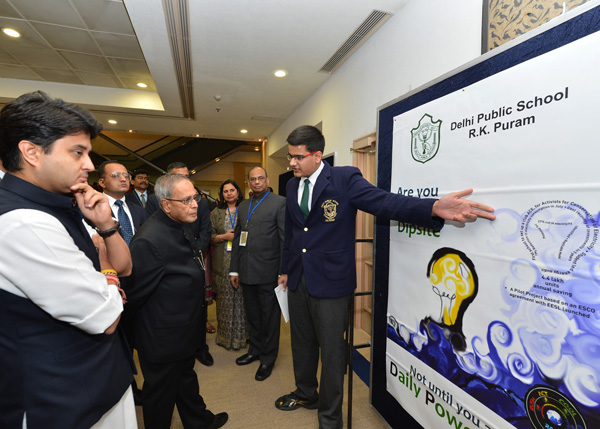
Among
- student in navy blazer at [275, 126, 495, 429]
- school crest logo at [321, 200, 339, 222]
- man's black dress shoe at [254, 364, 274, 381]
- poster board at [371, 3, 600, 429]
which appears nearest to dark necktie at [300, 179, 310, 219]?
student in navy blazer at [275, 126, 495, 429]

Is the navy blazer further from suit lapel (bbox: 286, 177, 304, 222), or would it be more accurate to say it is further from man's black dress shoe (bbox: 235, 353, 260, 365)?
man's black dress shoe (bbox: 235, 353, 260, 365)

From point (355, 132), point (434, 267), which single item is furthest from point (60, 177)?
point (355, 132)

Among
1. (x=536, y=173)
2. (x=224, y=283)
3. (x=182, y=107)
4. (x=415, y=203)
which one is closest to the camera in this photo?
(x=536, y=173)

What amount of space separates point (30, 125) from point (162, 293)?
0.86 meters

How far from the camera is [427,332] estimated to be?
55.5 inches

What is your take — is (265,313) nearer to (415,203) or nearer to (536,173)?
(415,203)

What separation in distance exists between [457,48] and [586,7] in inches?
48.2

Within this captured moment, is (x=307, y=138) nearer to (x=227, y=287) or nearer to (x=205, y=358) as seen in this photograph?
(x=227, y=287)

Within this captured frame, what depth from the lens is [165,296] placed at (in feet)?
4.58

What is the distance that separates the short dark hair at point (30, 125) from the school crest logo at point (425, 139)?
54.8 inches

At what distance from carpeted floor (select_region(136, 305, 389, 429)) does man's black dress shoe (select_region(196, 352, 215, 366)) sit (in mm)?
34

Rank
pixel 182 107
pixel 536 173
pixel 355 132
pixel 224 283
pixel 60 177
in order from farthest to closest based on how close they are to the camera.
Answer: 1. pixel 182 107
2. pixel 355 132
3. pixel 224 283
4. pixel 536 173
5. pixel 60 177

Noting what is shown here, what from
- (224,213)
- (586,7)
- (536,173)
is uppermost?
(586,7)

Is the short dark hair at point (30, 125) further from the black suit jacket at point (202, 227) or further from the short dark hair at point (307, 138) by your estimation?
the black suit jacket at point (202, 227)
